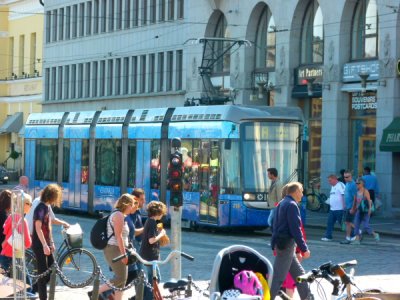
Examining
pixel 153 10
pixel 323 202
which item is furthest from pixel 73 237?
pixel 153 10

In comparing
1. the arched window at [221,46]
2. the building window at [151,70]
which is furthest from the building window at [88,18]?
the arched window at [221,46]

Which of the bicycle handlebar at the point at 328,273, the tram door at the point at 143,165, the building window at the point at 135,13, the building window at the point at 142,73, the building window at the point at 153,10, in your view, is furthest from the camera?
the building window at the point at 135,13

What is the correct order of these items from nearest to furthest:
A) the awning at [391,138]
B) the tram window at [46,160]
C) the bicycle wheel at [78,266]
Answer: the bicycle wheel at [78,266]
the tram window at [46,160]
the awning at [391,138]

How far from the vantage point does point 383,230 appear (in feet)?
111

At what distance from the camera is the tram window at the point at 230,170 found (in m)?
29.3

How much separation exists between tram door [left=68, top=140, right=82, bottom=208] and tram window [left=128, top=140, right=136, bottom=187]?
12.2ft

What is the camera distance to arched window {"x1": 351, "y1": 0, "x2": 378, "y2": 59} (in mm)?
41281

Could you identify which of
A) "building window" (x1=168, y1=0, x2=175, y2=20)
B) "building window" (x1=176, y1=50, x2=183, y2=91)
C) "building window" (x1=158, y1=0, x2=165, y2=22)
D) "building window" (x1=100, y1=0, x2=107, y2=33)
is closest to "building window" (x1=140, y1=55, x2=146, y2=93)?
"building window" (x1=158, y1=0, x2=165, y2=22)

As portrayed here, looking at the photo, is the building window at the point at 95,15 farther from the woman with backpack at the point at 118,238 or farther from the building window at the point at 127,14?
the woman with backpack at the point at 118,238

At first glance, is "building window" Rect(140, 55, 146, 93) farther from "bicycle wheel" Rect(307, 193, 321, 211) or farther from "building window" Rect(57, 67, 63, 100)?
"bicycle wheel" Rect(307, 193, 321, 211)

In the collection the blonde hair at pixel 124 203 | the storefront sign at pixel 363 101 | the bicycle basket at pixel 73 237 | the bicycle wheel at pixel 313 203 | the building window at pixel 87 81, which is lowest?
the bicycle wheel at pixel 313 203

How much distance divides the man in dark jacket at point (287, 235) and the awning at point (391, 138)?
2427 centimetres

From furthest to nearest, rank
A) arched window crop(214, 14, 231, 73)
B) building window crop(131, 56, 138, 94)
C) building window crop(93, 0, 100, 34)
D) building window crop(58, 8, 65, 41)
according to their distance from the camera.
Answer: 1. building window crop(58, 8, 65, 41)
2. building window crop(93, 0, 100, 34)
3. building window crop(131, 56, 138, 94)
4. arched window crop(214, 14, 231, 73)

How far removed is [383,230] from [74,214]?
35.9 ft
